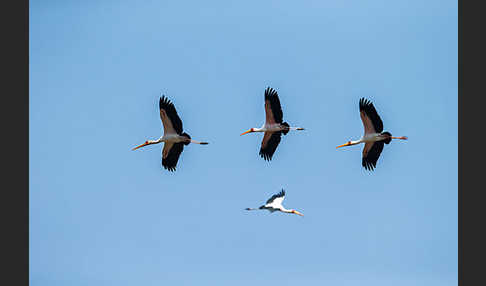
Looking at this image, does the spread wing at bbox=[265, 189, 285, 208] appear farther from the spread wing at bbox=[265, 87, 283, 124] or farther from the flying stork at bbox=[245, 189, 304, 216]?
the spread wing at bbox=[265, 87, 283, 124]

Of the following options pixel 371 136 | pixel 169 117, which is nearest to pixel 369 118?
→ pixel 371 136

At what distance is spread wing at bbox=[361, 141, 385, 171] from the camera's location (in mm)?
53531

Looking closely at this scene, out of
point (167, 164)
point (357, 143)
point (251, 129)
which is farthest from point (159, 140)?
point (357, 143)

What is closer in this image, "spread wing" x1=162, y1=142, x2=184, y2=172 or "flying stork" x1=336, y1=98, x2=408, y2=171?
"flying stork" x1=336, y1=98, x2=408, y2=171

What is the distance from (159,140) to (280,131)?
18.2 ft

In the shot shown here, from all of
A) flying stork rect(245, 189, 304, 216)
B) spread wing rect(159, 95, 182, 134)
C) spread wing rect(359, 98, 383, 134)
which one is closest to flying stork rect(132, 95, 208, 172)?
spread wing rect(159, 95, 182, 134)

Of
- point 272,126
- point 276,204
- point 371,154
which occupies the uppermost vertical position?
point 272,126

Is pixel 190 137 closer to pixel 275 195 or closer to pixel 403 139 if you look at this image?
pixel 275 195

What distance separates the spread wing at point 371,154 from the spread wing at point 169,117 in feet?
28.1

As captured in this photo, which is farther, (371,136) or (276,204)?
(276,204)

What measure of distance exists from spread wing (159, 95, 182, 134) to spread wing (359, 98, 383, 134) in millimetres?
8125

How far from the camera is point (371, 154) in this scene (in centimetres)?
5381

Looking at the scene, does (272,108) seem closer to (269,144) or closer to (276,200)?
(269,144)

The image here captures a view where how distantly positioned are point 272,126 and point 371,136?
4471mm
